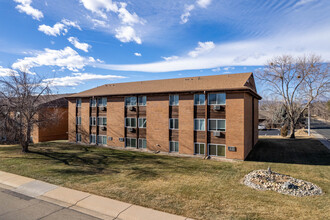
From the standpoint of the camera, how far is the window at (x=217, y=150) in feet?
65.4

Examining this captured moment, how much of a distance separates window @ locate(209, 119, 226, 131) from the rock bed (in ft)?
22.3

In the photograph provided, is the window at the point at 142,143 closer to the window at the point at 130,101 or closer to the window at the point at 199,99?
the window at the point at 130,101

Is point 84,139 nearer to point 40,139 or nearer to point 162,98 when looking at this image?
point 40,139

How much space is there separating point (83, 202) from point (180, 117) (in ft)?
46.8

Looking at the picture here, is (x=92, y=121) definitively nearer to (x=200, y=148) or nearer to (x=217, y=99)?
(x=200, y=148)

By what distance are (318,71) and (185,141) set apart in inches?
1057

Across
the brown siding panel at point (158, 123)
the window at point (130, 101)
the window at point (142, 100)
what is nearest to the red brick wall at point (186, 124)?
the brown siding panel at point (158, 123)

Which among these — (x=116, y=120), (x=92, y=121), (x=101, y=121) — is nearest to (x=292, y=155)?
(x=116, y=120)

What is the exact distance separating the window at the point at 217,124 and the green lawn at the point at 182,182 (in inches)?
135

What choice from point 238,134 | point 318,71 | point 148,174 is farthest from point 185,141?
point 318,71

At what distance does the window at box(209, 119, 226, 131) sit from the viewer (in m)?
19.9

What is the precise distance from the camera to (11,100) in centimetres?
1956

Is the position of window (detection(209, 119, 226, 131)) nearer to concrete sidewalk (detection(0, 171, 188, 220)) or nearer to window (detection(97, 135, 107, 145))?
concrete sidewalk (detection(0, 171, 188, 220))

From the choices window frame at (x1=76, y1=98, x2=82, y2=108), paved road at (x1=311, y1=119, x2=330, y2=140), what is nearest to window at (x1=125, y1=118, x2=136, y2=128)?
window frame at (x1=76, y1=98, x2=82, y2=108)
